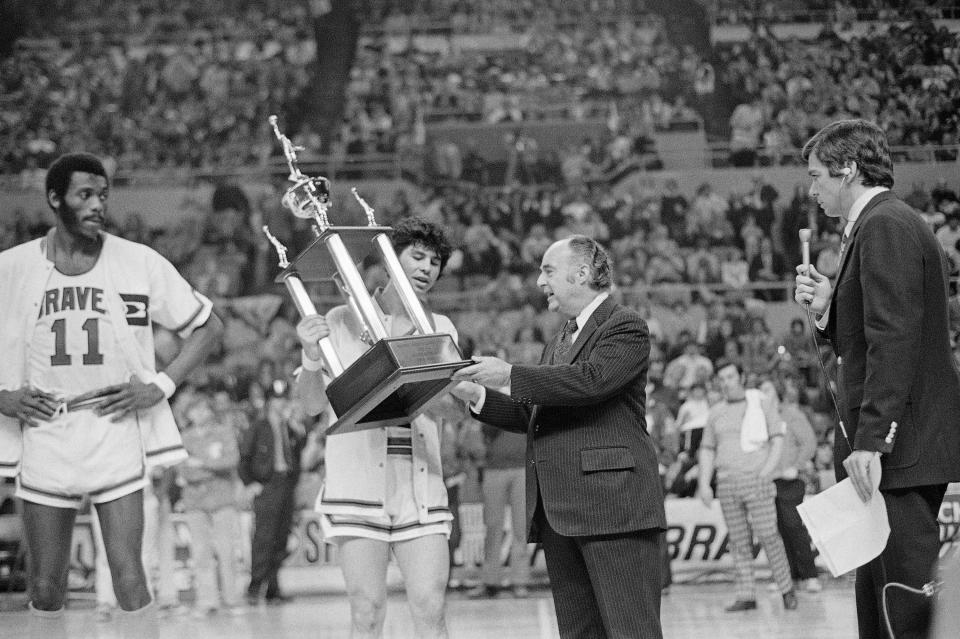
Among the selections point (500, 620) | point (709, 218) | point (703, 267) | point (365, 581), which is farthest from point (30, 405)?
point (709, 218)

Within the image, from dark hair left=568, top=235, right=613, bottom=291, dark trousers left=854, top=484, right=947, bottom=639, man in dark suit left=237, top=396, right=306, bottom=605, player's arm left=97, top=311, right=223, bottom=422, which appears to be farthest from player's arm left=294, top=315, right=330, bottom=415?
man in dark suit left=237, top=396, right=306, bottom=605

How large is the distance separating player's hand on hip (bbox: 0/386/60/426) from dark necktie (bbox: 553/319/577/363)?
1.69 metres

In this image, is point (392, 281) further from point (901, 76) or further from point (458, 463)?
point (901, 76)

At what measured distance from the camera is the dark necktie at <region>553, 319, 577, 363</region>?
3713 millimetres

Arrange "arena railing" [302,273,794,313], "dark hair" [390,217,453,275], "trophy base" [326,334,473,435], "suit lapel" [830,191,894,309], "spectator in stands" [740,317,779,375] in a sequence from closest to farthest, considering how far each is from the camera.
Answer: "suit lapel" [830,191,894,309] → "trophy base" [326,334,473,435] → "dark hair" [390,217,453,275] → "spectator in stands" [740,317,779,375] → "arena railing" [302,273,794,313]

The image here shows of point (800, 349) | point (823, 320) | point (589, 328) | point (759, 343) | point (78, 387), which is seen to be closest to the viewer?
point (823, 320)

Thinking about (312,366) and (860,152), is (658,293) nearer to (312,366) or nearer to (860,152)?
(312,366)

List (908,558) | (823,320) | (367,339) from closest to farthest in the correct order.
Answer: (908,558) → (823,320) → (367,339)

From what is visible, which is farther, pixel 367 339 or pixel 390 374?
pixel 367 339

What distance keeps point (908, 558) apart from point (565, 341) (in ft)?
4.47

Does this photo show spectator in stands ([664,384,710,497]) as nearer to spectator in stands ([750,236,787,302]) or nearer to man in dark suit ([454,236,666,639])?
spectator in stands ([750,236,787,302])

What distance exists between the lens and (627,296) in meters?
14.0

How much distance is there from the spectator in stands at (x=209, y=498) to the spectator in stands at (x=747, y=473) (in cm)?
376

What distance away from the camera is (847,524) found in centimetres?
292
